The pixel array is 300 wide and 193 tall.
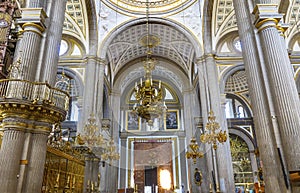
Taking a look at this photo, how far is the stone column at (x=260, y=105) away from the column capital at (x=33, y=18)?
18.8ft

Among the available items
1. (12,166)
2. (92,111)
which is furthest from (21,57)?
(92,111)

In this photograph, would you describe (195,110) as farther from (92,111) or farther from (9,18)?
(9,18)

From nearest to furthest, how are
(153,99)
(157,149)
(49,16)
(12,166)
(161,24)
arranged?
(12,166), (49,16), (153,99), (161,24), (157,149)

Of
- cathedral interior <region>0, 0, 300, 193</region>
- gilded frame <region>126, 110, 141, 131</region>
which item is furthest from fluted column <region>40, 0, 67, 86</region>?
gilded frame <region>126, 110, 141, 131</region>

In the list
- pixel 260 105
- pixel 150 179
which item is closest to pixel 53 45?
pixel 260 105

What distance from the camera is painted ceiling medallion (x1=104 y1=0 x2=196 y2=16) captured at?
49.2ft

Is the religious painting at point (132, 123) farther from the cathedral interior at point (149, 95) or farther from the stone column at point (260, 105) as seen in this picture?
the stone column at point (260, 105)

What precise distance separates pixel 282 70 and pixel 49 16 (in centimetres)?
665

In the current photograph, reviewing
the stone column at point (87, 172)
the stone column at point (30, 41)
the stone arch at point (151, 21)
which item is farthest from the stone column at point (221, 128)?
the stone column at point (30, 41)

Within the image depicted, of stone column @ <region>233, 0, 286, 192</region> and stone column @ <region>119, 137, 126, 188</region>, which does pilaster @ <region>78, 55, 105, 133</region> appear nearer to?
stone column @ <region>119, 137, 126, 188</region>

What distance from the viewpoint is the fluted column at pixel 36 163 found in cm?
534

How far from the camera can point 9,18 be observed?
9.12 meters

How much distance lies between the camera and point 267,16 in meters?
6.31

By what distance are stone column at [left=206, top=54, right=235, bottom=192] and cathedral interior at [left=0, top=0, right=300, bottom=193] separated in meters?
0.06
